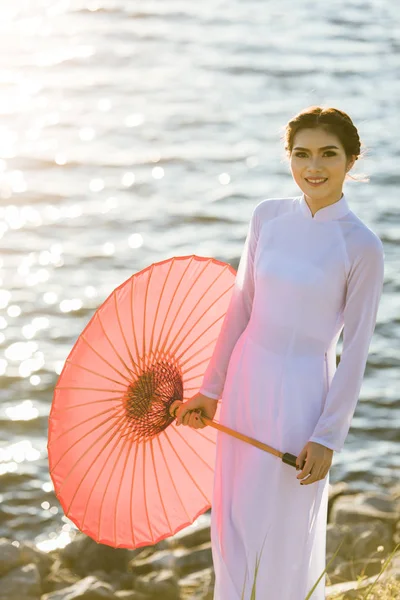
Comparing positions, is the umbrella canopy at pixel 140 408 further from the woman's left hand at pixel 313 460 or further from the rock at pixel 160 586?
the rock at pixel 160 586

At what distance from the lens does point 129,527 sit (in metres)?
4.05

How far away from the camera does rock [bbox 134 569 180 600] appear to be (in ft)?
19.8

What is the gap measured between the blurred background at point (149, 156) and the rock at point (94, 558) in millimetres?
249

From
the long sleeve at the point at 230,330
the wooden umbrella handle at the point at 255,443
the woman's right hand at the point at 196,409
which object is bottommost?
the wooden umbrella handle at the point at 255,443

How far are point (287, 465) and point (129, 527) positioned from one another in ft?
2.62

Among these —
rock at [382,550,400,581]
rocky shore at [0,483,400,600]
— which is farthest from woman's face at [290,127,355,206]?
rocky shore at [0,483,400,600]

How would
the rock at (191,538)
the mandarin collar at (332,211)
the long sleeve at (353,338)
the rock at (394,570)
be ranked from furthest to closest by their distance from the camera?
the rock at (191,538)
the rock at (394,570)
the mandarin collar at (332,211)
the long sleeve at (353,338)

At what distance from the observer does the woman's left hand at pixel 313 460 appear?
3.39 metres

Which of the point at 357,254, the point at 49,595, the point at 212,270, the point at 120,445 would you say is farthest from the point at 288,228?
the point at 49,595

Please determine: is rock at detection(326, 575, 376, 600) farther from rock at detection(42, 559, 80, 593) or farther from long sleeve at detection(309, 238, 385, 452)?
long sleeve at detection(309, 238, 385, 452)

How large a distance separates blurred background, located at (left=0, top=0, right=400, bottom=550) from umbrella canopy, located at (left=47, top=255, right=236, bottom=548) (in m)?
2.50

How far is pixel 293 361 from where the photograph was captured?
3529mm

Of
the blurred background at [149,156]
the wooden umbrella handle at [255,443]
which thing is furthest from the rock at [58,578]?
the wooden umbrella handle at [255,443]

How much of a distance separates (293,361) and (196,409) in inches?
16.4
